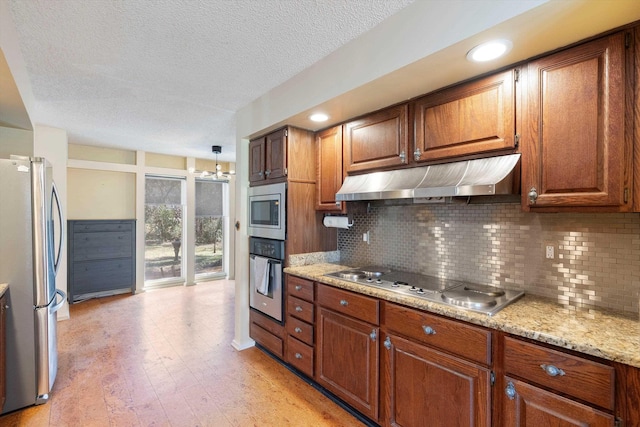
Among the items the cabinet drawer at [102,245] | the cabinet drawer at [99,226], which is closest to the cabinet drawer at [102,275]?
the cabinet drawer at [102,245]

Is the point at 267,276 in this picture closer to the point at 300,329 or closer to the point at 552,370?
the point at 300,329

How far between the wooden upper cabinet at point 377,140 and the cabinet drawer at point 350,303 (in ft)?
3.16

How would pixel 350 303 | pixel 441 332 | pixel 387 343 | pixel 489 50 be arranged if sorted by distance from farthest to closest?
pixel 350 303, pixel 387 343, pixel 441 332, pixel 489 50

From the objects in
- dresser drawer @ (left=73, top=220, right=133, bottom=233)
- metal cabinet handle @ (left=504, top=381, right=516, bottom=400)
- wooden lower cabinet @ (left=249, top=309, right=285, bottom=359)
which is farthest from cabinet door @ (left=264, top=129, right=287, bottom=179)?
dresser drawer @ (left=73, top=220, right=133, bottom=233)

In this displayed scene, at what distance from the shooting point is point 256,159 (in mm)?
3123

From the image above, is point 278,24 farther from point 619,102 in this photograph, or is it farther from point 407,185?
point 619,102

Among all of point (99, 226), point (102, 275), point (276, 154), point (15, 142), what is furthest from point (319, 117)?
point (102, 275)

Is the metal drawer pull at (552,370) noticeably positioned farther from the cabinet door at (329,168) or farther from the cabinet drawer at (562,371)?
the cabinet door at (329,168)

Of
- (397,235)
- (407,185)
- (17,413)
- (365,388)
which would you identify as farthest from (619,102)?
(17,413)

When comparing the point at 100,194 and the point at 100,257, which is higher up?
the point at 100,194

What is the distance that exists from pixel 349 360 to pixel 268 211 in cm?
150

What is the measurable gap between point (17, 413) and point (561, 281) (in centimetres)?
374

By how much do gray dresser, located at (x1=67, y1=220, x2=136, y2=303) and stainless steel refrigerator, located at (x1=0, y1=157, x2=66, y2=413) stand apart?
2833 millimetres

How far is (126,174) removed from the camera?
5266 millimetres
